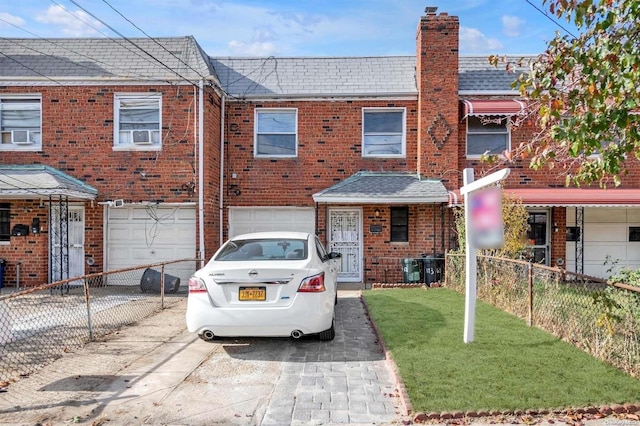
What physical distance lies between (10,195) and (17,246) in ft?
5.90

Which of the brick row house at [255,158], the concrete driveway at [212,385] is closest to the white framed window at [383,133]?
the brick row house at [255,158]

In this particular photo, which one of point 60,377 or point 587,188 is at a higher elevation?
point 587,188

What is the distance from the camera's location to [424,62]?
43.5ft

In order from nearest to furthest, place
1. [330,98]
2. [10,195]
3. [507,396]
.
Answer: [507,396] → [10,195] → [330,98]

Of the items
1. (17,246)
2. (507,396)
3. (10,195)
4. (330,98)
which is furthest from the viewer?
(330,98)

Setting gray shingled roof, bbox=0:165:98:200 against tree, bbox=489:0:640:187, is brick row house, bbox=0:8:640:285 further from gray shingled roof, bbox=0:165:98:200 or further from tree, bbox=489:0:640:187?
tree, bbox=489:0:640:187

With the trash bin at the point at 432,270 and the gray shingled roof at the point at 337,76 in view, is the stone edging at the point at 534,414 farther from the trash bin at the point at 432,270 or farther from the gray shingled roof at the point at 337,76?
the gray shingled roof at the point at 337,76

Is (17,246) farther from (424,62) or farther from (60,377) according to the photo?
(424,62)

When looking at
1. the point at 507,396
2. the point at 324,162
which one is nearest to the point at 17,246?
the point at 324,162

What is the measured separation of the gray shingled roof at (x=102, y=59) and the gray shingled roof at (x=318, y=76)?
99 cm

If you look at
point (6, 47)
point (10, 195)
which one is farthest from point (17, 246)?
Answer: point (6, 47)

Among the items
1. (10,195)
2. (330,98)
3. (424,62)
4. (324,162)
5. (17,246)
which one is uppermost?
(424,62)

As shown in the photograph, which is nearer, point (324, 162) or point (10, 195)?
point (10, 195)

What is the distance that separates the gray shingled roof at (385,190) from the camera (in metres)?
12.3
